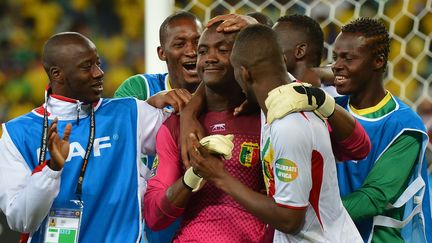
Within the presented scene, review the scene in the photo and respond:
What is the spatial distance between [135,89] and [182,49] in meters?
0.23

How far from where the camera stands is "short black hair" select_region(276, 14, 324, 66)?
109 inches

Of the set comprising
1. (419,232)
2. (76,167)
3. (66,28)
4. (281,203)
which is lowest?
(66,28)

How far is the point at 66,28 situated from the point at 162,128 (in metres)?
3.59

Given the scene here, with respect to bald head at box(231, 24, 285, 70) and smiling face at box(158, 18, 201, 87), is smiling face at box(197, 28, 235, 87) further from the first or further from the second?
smiling face at box(158, 18, 201, 87)

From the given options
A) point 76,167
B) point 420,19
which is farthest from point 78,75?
point 420,19

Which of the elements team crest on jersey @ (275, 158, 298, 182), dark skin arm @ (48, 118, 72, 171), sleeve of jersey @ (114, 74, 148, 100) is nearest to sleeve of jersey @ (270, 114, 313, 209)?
team crest on jersey @ (275, 158, 298, 182)

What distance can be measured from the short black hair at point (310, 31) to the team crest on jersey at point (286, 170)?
99 centimetres

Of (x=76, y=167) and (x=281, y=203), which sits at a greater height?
(x=281, y=203)

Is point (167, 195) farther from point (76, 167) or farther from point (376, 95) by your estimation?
point (376, 95)

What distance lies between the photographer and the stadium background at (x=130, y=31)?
14.4ft

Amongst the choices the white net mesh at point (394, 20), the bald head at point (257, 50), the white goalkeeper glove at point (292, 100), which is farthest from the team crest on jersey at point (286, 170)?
the white net mesh at point (394, 20)

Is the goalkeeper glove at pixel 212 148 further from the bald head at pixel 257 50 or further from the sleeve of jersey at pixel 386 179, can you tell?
the sleeve of jersey at pixel 386 179

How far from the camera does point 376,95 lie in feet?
8.23

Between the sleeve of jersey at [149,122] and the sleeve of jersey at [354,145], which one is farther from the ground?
A: the sleeve of jersey at [354,145]
